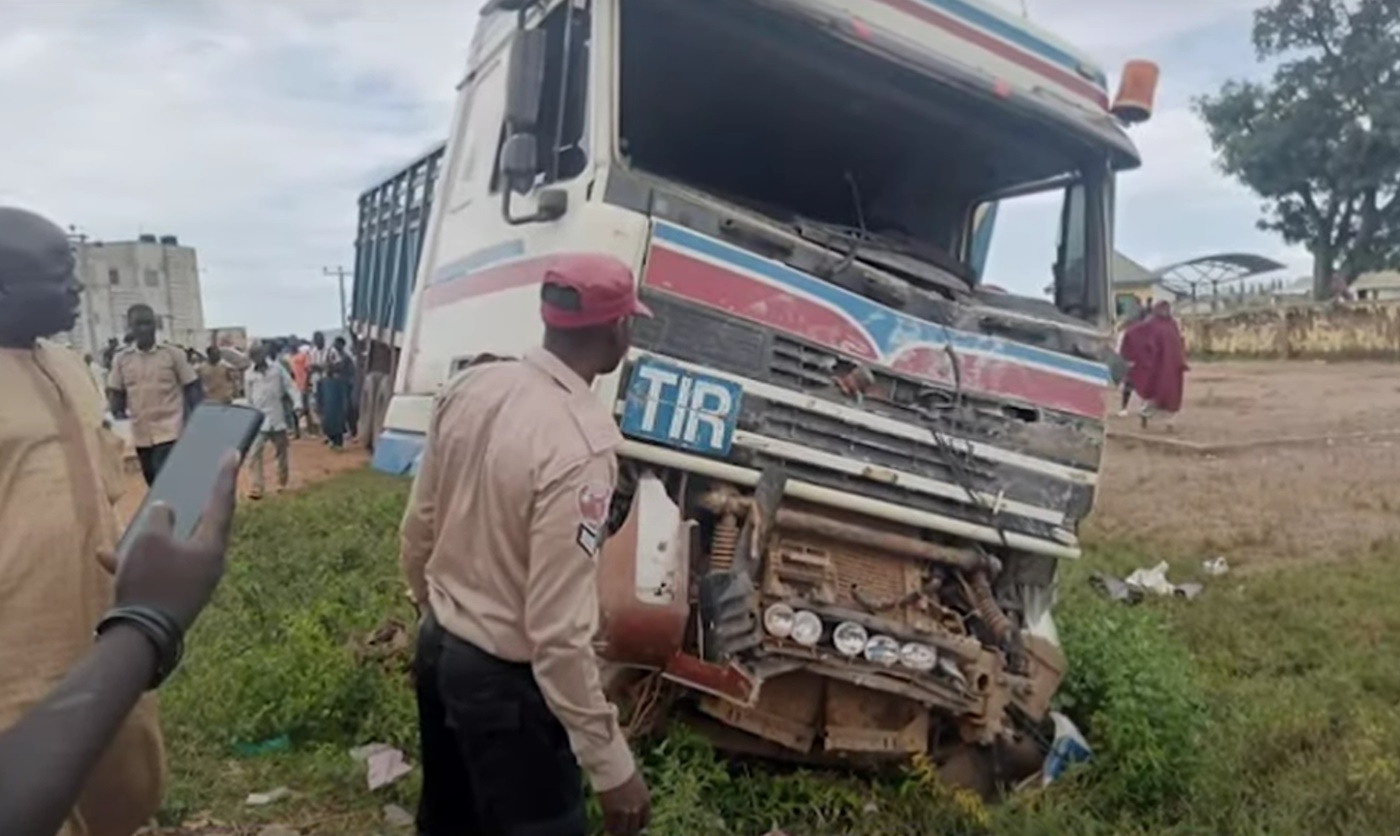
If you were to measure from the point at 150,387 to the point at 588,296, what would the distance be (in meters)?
5.91

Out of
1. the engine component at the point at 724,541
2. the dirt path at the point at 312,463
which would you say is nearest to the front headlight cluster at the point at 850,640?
the engine component at the point at 724,541

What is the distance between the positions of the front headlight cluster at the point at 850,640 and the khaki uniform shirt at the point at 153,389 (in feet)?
17.2

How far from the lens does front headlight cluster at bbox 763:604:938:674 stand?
3.62 meters

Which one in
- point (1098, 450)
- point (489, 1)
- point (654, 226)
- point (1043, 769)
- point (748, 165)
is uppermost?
point (489, 1)

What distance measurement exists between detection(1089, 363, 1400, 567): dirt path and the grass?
54.9 inches

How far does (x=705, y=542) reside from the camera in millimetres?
3762

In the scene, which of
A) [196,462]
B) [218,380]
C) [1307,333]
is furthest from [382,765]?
[1307,333]

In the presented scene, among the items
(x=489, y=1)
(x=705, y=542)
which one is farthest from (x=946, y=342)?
(x=489, y=1)

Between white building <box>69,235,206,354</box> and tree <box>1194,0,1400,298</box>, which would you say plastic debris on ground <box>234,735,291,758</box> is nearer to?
white building <box>69,235,206,354</box>

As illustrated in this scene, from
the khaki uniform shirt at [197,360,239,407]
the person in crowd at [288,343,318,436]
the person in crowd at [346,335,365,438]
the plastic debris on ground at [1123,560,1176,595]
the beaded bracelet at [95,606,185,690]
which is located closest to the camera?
the beaded bracelet at [95,606,185,690]

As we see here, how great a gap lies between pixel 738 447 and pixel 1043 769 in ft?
5.28

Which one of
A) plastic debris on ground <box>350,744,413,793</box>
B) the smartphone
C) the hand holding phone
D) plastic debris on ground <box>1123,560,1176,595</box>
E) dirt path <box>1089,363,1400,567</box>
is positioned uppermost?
the smartphone

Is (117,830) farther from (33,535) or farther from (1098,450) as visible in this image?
(1098,450)

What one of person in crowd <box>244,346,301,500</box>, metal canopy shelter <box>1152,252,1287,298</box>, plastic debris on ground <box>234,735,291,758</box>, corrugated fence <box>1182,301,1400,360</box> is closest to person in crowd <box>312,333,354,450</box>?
person in crowd <box>244,346,301,500</box>
